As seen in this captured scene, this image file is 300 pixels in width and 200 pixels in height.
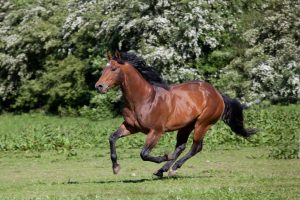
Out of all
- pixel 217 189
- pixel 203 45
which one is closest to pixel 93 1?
pixel 203 45

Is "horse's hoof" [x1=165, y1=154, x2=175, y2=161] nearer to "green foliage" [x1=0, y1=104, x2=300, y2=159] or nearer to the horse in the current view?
the horse

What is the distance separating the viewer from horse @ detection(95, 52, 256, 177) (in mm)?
14305

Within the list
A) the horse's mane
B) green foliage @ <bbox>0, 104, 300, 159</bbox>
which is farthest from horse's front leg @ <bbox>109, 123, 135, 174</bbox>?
green foliage @ <bbox>0, 104, 300, 159</bbox>

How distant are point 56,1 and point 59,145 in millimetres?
18129

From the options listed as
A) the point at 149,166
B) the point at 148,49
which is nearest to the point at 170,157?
the point at 149,166

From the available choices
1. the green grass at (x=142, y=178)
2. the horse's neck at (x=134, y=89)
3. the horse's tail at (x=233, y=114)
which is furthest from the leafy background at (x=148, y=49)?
the horse's neck at (x=134, y=89)

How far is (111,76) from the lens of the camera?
14.3m

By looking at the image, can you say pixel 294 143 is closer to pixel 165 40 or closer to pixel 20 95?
pixel 165 40

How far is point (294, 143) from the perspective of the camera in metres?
21.0

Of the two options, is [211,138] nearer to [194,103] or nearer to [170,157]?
[194,103]

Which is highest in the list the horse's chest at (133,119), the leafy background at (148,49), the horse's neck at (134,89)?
the horse's neck at (134,89)

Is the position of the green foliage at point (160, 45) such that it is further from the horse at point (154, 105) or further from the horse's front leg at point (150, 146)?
the horse's front leg at point (150, 146)

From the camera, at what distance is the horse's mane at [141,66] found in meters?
14.7

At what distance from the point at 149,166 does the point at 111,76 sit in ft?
16.5
